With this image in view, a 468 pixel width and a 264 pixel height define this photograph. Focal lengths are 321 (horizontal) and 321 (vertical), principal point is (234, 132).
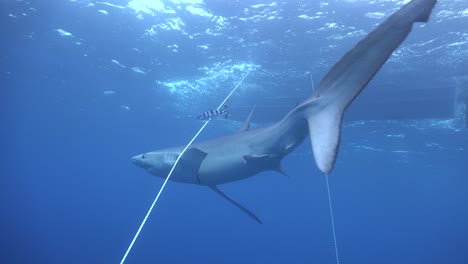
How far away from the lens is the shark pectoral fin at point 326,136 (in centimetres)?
306

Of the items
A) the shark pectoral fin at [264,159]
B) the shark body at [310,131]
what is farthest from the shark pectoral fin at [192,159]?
the shark pectoral fin at [264,159]

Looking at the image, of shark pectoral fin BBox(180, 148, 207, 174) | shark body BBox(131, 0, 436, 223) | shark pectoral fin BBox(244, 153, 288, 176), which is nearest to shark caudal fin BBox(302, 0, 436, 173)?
shark body BBox(131, 0, 436, 223)

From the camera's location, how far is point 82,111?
118 feet

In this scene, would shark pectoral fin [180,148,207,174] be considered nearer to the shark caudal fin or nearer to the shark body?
the shark body

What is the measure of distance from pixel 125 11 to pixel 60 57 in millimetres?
9642

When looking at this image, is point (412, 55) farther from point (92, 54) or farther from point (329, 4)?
point (92, 54)

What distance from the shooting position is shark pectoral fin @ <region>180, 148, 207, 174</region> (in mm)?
5727

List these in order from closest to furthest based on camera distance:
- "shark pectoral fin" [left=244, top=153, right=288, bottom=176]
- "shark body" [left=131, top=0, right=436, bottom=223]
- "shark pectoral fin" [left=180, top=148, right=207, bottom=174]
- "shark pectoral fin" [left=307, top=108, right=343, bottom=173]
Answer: "shark body" [left=131, top=0, right=436, bottom=223]
"shark pectoral fin" [left=307, top=108, right=343, bottom=173]
"shark pectoral fin" [left=244, top=153, right=288, bottom=176]
"shark pectoral fin" [left=180, top=148, right=207, bottom=174]

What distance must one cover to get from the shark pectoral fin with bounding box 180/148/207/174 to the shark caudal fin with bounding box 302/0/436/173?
2.42 m

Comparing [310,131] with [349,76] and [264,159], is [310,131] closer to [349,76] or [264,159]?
[349,76]

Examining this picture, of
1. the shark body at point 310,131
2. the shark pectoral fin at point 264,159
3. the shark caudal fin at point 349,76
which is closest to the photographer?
the shark caudal fin at point 349,76

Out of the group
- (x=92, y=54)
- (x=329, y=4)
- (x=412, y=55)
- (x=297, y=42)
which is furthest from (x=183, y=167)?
(x=92, y=54)

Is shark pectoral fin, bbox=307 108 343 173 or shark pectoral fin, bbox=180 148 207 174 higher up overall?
shark pectoral fin, bbox=307 108 343 173

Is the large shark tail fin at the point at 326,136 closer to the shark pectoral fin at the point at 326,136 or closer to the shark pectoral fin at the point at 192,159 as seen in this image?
the shark pectoral fin at the point at 326,136
